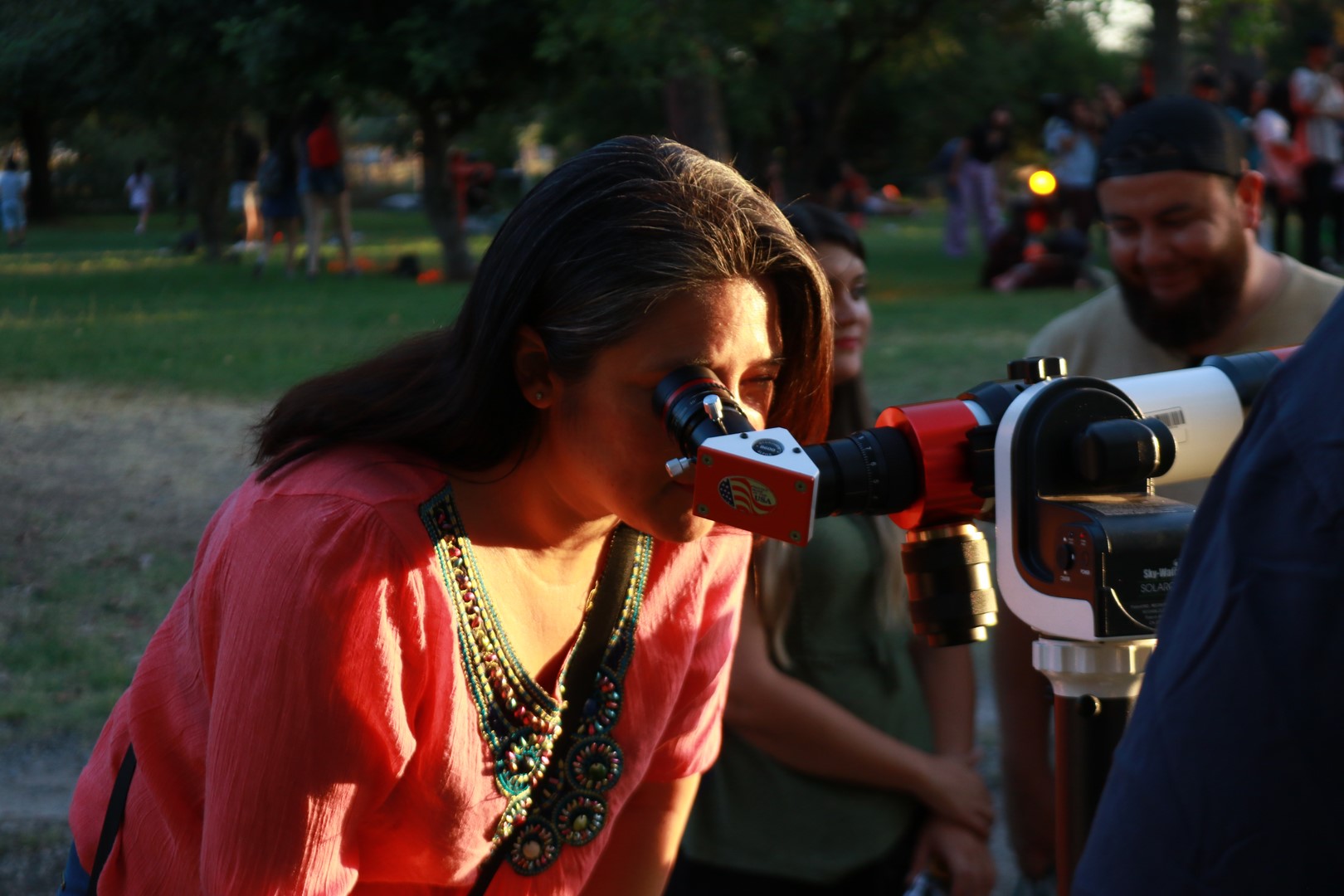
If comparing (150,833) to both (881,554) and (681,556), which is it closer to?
(681,556)

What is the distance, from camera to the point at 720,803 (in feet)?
9.16

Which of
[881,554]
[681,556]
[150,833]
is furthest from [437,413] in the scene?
[881,554]

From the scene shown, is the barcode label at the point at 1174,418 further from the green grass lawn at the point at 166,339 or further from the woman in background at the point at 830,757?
the green grass lawn at the point at 166,339

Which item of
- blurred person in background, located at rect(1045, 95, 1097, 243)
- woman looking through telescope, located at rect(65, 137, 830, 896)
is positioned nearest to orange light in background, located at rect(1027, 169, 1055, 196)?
blurred person in background, located at rect(1045, 95, 1097, 243)

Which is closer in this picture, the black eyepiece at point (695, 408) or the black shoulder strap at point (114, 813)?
the black eyepiece at point (695, 408)

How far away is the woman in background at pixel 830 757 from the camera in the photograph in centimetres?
272

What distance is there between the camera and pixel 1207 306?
119 inches

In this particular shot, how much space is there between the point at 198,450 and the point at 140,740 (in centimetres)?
594

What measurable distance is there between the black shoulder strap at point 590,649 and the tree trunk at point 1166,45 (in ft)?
53.9

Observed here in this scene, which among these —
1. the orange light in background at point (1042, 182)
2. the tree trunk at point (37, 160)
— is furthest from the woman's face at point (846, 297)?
the orange light in background at point (1042, 182)

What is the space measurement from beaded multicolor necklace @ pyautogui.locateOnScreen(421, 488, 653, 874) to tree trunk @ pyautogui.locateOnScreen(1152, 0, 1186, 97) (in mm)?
16546

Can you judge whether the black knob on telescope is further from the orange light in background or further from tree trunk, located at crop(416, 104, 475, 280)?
tree trunk, located at crop(416, 104, 475, 280)

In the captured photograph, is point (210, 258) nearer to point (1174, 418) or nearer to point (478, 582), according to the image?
point (478, 582)

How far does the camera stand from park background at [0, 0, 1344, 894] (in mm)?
4961
